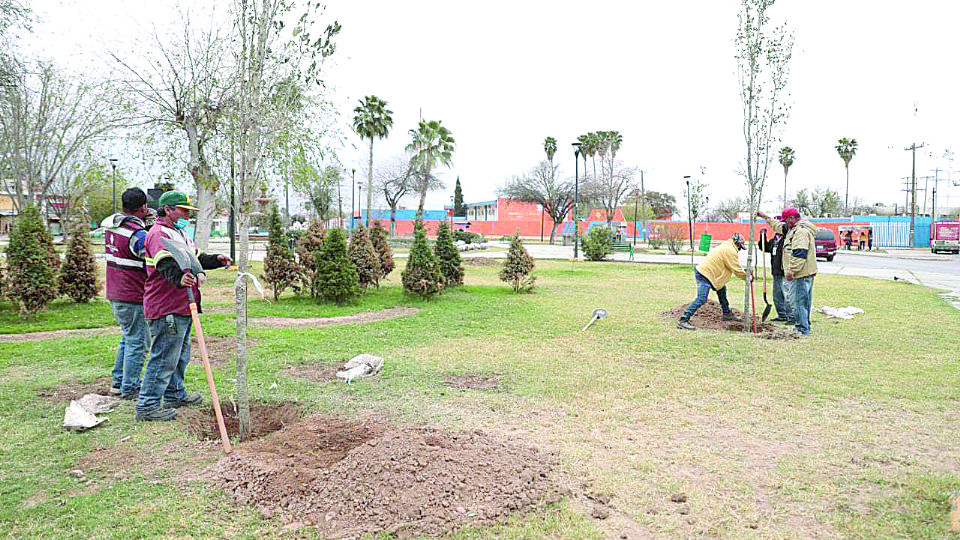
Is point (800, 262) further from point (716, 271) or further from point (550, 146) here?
point (550, 146)

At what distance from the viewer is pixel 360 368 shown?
6566mm

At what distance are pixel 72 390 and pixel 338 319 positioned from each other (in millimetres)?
5057

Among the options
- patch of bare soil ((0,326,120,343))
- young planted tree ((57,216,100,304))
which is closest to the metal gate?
young planted tree ((57,216,100,304))

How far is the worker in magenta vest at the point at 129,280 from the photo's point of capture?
5.50 meters

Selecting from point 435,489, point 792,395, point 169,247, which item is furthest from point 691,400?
point 169,247

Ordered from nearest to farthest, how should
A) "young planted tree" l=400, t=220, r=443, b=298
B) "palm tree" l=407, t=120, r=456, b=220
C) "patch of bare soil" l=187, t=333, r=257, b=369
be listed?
"patch of bare soil" l=187, t=333, r=257, b=369 < "young planted tree" l=400, t=220, r=443, b=298 < "palm tree" l=407, t=120, r=456, b=220

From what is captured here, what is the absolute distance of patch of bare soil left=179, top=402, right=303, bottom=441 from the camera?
478 centimetres

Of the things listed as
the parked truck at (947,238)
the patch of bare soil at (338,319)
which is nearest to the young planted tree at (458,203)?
the parked truck at (947,238)

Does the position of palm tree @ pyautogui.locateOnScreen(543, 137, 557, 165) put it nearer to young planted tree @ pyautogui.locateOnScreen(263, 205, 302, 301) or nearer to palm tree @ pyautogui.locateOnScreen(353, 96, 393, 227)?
palm tree @ pyautogui.locateOnScreen(353, 96, 393, 227)

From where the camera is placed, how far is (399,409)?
211 inches

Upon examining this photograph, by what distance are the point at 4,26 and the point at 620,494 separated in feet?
42.7

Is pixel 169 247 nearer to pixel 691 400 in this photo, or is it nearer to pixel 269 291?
pixel 691 400

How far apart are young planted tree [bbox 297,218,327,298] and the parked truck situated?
42.4 m

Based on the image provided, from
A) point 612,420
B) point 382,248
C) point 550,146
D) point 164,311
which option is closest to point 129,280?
point 164,311
